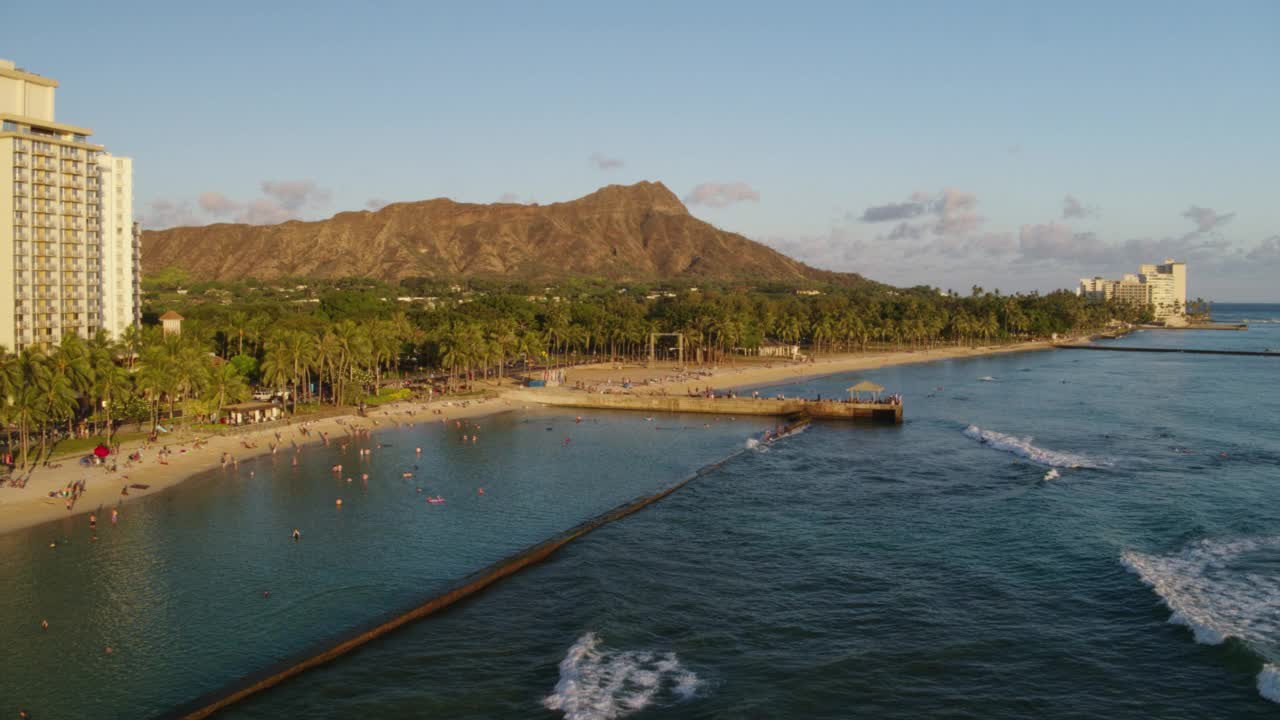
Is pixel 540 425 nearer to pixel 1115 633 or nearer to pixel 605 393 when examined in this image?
pixel 605 393

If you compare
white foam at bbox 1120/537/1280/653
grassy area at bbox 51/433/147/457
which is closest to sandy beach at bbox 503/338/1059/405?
grassy area at bbox 51/433/147/457

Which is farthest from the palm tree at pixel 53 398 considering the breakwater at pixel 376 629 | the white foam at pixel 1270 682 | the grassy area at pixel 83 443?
the white foam at pixel 1270 682

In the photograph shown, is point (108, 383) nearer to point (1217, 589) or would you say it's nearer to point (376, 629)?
point (376, 629)

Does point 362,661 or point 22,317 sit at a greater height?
point 22,317

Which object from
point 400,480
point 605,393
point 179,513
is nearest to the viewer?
point 179,513

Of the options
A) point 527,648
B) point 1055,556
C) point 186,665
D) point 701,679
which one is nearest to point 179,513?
point 186,665

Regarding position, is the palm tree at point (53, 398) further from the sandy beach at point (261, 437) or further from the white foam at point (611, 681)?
the white foam at point (611, 681)

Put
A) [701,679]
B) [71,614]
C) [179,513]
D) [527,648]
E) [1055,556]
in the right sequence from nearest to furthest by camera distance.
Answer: [701,679]
[527,648]
[71,614]
[1055,556]
[179,513]
